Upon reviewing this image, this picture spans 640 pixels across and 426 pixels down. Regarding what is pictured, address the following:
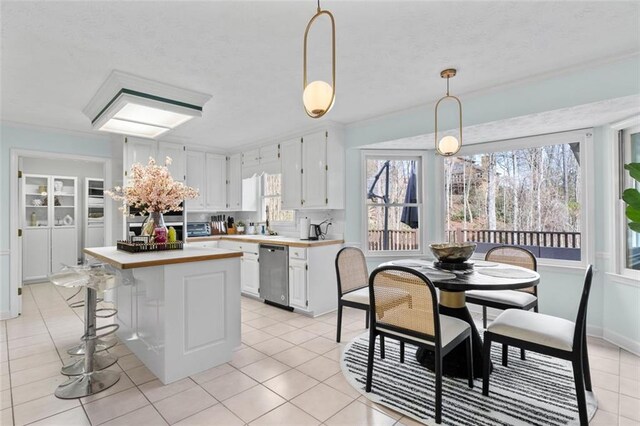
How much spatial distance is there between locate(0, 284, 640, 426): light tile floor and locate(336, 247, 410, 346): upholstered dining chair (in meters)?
0.43

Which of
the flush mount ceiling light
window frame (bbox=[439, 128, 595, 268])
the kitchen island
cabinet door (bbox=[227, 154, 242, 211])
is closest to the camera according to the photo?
the kitchen island

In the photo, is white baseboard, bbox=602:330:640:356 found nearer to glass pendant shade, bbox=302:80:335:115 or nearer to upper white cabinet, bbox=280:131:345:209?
upper white cabinet, bbox=280:131:345:209

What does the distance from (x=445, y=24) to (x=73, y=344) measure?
4200 mm

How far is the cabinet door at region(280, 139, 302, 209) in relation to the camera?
465 cm

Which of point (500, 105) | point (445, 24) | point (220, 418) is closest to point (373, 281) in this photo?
point (220, 418)

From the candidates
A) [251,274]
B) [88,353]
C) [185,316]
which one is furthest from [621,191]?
[88,353]

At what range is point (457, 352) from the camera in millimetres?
2611

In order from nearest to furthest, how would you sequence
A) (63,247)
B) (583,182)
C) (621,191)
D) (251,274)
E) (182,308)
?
1. (182,308)
2. (621,191)
3. (583,182)
4. (251,274)
5. (63,247)

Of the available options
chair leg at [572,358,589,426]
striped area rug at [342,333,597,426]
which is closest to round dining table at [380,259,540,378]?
striped area rug at [342,333,597,426]

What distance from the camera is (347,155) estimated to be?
14.6 feet

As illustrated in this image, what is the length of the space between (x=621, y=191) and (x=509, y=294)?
59.0 inches

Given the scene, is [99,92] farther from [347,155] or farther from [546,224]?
[546,224]

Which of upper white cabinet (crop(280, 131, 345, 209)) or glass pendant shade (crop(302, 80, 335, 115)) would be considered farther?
upper white cabinet (crop(280, 131, 345, 209))

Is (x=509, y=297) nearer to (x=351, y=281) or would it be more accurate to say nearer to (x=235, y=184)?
A: (x=351, y=281)
